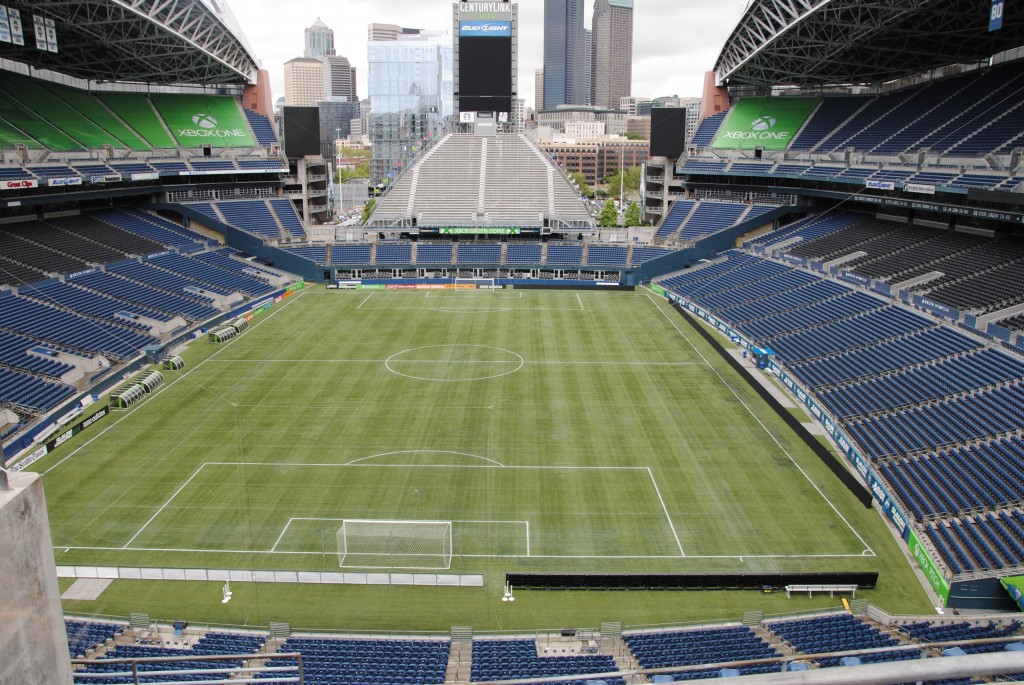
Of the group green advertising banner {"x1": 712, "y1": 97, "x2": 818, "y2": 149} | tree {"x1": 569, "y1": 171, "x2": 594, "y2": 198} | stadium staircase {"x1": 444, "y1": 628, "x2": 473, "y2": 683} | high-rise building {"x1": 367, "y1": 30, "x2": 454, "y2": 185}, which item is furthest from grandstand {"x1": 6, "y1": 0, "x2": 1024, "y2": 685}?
tree {"x1": 569, "y1": 171, "x2": 594, "y2": 198}

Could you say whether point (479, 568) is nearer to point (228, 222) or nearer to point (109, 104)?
point (228, 222)

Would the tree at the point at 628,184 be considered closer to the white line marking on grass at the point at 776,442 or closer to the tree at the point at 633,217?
the tree at the point at 633,217

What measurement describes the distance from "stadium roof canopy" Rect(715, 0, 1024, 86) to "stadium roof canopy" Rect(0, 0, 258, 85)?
1772 inches

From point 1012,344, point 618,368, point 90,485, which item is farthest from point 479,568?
point 1012,344

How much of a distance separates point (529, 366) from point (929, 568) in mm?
25404

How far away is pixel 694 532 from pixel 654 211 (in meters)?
60.7

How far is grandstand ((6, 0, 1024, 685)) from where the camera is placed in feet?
70.9

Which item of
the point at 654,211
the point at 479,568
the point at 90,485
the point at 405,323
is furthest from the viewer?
the point at 654,211

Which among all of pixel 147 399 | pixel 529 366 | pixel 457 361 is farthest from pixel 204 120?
pixel 529 366

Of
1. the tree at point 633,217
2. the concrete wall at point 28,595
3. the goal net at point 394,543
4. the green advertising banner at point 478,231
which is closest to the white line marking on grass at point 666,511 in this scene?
the goal net at point 394,543

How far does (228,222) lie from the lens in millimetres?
70875

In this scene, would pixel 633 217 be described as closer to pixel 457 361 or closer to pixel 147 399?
pixel 457 361

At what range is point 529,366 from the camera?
147 ft

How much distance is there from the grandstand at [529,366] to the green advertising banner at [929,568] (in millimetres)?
131
